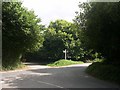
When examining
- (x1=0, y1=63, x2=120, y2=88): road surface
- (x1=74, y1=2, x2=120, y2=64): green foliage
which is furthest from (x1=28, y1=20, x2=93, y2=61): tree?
(x1=74, y1=2, x2=120, y2=64): green foliage

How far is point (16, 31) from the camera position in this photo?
26281 millimetres

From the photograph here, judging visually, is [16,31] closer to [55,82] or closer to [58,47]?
[55,82]

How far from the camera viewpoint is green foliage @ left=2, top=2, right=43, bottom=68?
85.1 feet

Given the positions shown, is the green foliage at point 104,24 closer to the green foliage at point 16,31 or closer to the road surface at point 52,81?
the road surface at point 52,81

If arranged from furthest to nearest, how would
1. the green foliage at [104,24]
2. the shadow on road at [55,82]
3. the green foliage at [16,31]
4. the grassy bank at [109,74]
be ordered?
the green foliage at [16,31]
the grassy bank at [109,74]
the green foliage at [104,24]
the shadow on road at [55,82]

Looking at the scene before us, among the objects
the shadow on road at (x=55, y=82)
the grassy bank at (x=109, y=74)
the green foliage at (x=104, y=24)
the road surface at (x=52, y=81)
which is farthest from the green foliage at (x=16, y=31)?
the grassy bank at (x=109, y=74)

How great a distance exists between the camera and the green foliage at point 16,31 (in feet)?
85.1

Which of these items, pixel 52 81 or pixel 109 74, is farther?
pixel 109 74

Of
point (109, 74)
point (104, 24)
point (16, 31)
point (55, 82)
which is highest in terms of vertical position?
point (16, 31)

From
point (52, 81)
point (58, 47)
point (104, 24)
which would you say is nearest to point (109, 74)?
point (104, 24)

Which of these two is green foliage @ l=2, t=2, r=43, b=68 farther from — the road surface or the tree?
the tree

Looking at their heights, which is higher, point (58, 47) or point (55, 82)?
point (58, 47)

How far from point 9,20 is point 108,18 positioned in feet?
39.4

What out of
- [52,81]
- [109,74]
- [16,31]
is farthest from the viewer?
[16,31]
